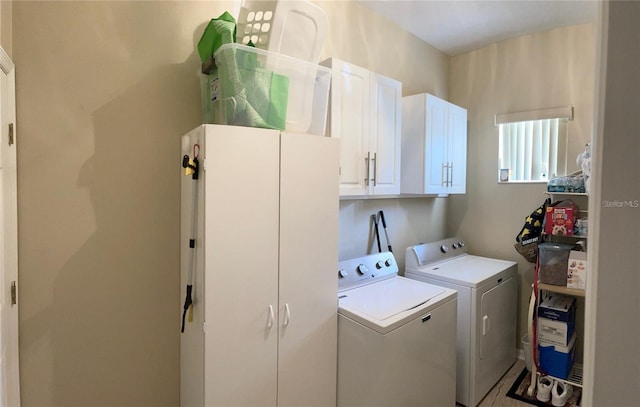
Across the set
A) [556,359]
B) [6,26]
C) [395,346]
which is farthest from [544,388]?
[6,26]

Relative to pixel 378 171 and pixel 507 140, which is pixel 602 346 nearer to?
pixel 378 171

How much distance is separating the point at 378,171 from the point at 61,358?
1905 mm

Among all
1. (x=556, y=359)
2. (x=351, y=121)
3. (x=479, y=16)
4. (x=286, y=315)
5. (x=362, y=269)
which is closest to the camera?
(x=286, y=315)

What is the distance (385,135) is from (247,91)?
1135 mm

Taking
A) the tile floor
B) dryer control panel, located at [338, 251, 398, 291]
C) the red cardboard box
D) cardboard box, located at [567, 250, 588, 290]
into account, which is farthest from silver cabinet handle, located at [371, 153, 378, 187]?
the tile floor

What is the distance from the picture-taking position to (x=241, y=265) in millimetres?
1468

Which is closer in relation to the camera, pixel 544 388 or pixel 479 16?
pixel 544 388

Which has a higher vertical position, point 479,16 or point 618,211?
point 479,16

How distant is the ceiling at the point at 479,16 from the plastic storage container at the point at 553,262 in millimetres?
1743

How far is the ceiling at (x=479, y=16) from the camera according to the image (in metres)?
2.52

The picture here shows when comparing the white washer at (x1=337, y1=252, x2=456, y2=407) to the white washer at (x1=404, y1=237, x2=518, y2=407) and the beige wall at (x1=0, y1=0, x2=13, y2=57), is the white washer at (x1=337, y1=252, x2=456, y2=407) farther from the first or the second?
the beige wall at (x1=0, y1=0, x2=13, y2=57)

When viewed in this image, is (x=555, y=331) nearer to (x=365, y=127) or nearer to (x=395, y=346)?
(x=395, y=346)

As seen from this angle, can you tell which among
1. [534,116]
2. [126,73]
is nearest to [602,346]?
[126,73]

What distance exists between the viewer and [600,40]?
35cm
